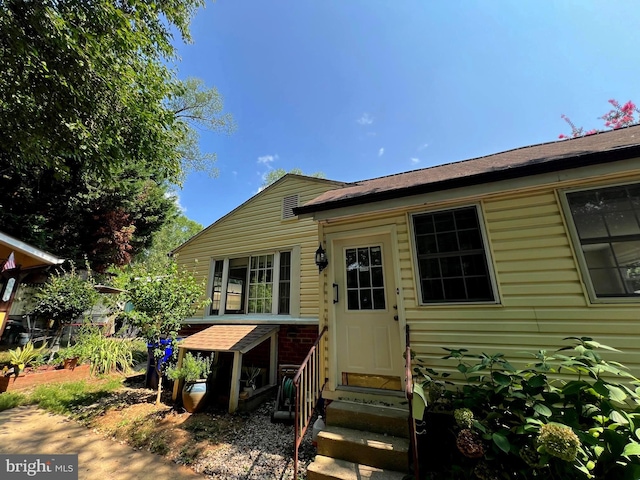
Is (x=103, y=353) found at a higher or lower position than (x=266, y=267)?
lower

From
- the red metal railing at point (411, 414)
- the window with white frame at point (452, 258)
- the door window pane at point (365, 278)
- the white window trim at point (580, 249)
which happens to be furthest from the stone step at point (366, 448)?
the white window trim at point (580, 249)

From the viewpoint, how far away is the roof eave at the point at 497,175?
2699 mm

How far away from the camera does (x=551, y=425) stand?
1.85 m

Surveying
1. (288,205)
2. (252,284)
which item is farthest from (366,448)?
(288,205)

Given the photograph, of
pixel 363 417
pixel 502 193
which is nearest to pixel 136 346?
pixel 363 417

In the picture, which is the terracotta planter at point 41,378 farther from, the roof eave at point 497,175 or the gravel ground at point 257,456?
the roof eave at point 497,175

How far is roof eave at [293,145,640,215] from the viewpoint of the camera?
2.70 meters

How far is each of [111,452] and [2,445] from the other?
55.9 inches

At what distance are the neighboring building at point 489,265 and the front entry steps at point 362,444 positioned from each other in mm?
405

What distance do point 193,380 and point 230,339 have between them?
0.94 m

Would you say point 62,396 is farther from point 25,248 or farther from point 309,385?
point 309,385

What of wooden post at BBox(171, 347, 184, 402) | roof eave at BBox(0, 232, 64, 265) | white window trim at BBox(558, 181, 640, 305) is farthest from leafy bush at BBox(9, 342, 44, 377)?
white window trim at BBox(558, 181, 640, 305)

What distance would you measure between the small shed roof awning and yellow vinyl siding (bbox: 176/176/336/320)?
1131 mm

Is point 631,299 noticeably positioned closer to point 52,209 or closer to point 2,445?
point 2,445
